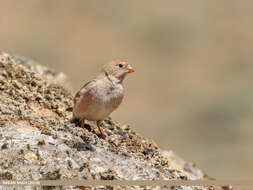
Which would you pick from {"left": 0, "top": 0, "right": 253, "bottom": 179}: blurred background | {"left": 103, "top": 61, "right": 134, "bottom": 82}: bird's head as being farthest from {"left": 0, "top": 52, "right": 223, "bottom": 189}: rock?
{"left": 0, "top": 0, "right": 253, "bottom": 179}: blurred background

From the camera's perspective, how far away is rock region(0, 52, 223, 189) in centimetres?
633

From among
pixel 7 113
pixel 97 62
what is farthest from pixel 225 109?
pixel 7 113

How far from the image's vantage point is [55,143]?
22.4ft

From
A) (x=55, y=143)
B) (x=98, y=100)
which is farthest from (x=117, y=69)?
(x=55, y=143)

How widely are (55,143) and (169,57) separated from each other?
2856cm

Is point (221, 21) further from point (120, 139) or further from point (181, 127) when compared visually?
point (120, 139)

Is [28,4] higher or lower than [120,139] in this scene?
higher

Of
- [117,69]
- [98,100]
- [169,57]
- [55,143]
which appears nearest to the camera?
[55,143]

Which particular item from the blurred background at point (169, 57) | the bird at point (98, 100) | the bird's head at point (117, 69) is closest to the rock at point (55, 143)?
the bird at point (98, 100)

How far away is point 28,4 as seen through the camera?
41.7m

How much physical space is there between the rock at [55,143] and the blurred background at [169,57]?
35.6ft

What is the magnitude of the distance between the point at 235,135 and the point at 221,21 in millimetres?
18512

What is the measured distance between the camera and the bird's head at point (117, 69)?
8.60m

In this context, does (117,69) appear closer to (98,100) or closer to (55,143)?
(98,100)
